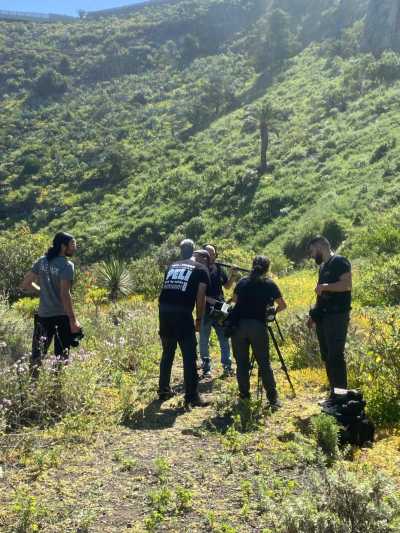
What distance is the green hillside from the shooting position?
27.8 meters

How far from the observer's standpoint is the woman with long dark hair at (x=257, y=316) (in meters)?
5.72

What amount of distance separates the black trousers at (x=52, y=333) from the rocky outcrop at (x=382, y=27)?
45387 mm

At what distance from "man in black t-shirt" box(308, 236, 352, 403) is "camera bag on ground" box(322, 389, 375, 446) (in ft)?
2.10

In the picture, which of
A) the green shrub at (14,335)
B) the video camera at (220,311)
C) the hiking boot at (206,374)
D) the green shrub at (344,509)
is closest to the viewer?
the green shrub at (344,509)

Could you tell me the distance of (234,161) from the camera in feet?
117

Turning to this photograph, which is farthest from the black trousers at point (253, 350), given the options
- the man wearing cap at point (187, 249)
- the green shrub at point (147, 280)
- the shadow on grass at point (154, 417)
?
the green shrub at point (147, 280)

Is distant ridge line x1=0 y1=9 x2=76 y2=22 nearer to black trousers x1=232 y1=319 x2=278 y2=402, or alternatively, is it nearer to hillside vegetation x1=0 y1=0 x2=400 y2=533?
hillside vegetation x1=0 y1=0 x2=400 y2=533

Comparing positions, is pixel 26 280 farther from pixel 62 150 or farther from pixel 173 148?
pixel 62 150

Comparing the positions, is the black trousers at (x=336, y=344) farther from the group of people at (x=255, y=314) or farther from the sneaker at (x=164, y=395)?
the sneaker at (x=164, y=395)

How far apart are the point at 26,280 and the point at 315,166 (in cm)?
2635

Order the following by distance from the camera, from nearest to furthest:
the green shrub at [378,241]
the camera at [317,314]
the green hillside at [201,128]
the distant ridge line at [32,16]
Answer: the camera at [317,314] → the green shrub at [378,241] → the green hillside at [201,128] → the distant ridge line at [32,16]

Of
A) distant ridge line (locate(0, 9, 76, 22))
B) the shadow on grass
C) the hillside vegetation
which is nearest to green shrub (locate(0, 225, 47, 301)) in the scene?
the hillside vegetation

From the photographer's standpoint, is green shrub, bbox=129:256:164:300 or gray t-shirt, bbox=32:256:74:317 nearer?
gray t-shirt, bbox=32:256:74:317

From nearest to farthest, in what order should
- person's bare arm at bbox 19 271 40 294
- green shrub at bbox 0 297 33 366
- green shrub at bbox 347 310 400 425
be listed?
green shrub at bbox 347 310 400 425, person's bare arm at bbox 19 271 40 294, green shrub at bbox 0 297 33 366
